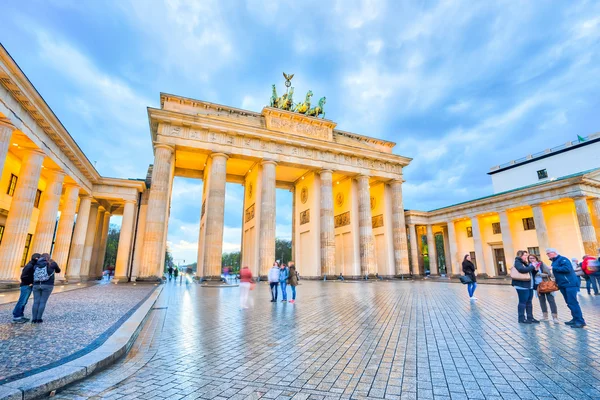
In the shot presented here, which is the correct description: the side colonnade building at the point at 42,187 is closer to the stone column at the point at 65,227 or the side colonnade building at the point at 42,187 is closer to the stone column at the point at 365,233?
the stone column at the point at 65,227

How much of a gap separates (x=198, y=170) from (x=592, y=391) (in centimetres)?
3324

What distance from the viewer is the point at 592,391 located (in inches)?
112

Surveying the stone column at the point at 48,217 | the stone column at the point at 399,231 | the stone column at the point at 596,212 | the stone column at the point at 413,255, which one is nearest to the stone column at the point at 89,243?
the stone column at the point at 48,217

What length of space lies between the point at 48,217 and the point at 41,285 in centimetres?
1460

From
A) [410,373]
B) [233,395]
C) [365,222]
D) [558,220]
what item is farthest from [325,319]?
[558,220]

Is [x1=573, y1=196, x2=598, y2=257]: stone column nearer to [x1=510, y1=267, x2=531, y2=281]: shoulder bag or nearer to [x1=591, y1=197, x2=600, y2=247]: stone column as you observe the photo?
[x1=591, y1=197, x2=600, y2=247]: stone column

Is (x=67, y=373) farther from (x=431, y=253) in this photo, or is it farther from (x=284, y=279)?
(x=431, y=253)

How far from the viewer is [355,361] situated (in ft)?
12.6

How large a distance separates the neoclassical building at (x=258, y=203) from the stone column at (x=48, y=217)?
0.06 meters

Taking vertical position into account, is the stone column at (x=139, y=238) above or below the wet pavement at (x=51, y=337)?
above

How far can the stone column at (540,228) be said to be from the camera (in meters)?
26.8

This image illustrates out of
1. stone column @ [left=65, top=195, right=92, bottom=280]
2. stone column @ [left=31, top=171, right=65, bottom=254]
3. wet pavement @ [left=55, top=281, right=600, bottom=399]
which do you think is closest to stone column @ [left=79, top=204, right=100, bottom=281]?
stone column @ [left=65, top=195, right=92, bottom=280]

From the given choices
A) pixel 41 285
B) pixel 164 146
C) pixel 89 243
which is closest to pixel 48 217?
pixel 164 146

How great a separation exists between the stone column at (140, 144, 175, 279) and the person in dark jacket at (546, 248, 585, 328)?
70.9 feet
